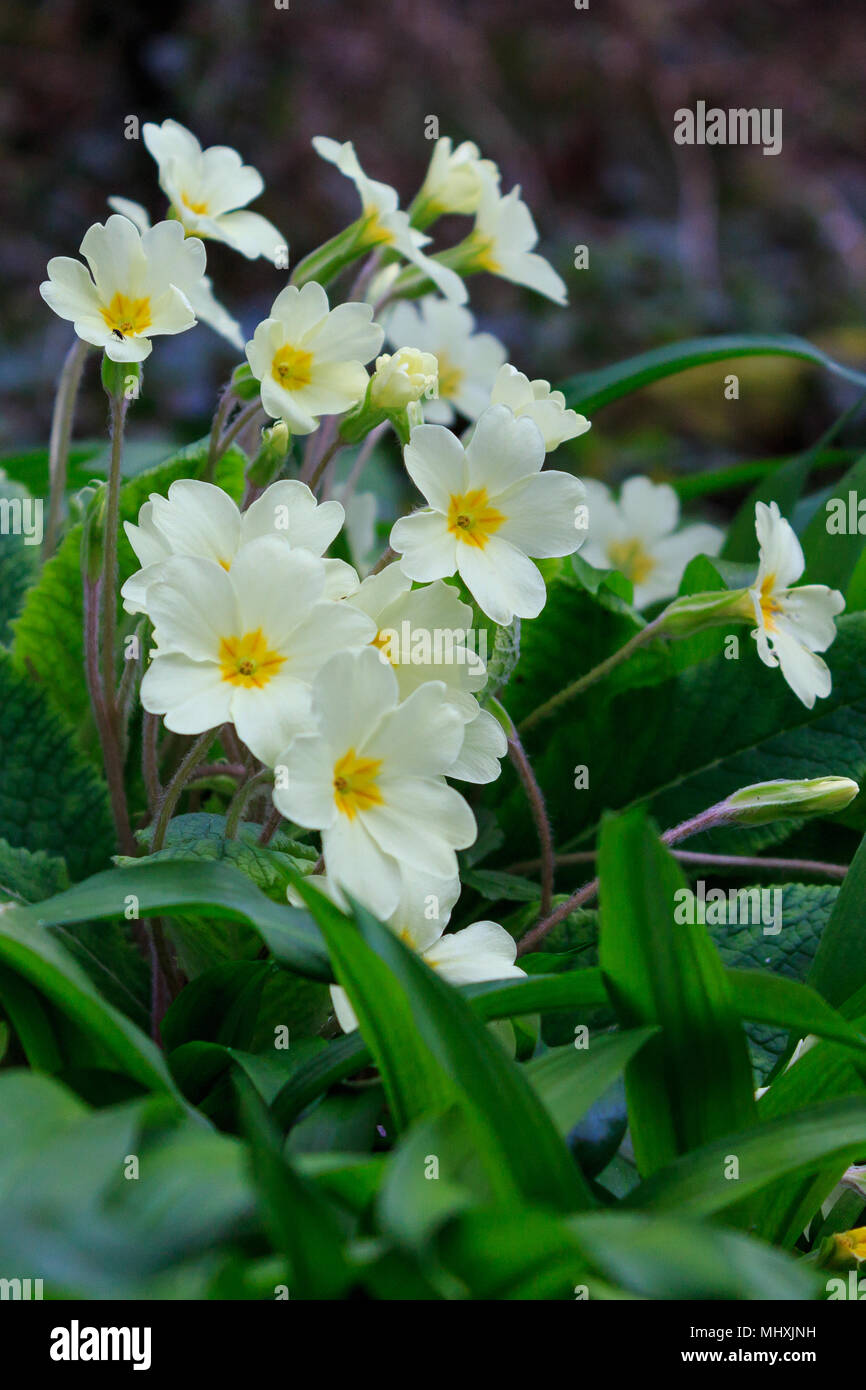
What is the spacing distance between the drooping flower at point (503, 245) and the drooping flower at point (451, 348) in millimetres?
92

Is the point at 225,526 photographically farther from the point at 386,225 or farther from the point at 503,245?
the point at 503,245

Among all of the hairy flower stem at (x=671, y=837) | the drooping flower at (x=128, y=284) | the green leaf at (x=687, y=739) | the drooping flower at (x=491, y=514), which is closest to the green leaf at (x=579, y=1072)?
the hairy flower stem at (x=671, y=837)

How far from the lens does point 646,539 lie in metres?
1.16

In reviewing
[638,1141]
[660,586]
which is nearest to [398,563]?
[638,1141]

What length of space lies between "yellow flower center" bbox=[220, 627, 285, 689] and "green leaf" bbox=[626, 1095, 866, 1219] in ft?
1.00

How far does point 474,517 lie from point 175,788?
0.74ft

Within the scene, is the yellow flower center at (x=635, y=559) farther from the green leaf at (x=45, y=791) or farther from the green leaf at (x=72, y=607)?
the green leaf at (x=45, y=791)

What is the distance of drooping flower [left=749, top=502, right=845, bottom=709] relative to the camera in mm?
729

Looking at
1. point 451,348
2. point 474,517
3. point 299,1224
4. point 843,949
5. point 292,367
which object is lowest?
point 299,1224

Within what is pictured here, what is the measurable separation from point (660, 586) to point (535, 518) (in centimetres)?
48

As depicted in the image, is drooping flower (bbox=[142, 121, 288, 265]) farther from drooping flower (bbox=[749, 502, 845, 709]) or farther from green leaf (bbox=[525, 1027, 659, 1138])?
green leaf (bbox=[525, 1027, 659, 1138])

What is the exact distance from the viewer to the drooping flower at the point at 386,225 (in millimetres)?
857

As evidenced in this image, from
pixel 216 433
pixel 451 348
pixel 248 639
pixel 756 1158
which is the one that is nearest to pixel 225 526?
pixel 248 639
